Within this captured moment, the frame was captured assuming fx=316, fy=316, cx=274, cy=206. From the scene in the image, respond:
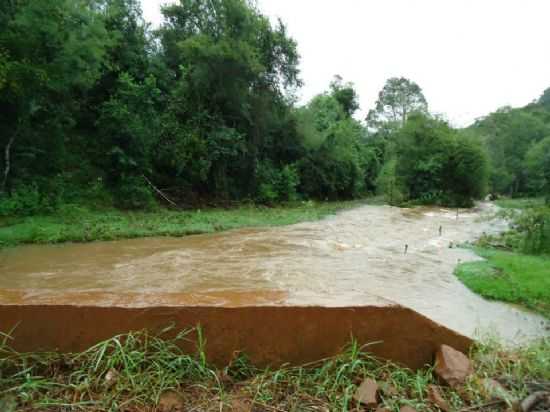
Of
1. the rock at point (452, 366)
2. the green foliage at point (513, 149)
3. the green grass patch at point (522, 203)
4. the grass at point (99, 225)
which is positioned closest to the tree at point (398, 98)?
the green foliage at point (513, 149)

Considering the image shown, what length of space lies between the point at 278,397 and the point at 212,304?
0.61 metres

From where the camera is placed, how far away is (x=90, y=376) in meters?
1.59

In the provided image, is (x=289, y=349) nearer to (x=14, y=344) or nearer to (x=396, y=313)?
(x=396, y=313)

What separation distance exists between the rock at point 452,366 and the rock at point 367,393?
1.54ft

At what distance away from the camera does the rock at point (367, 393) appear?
1512 mm

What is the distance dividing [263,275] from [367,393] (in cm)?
356

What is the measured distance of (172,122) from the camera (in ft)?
44.8

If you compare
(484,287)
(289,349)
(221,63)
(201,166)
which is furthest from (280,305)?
(221,63)

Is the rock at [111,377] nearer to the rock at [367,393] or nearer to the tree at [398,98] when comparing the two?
the rock at [367,393]

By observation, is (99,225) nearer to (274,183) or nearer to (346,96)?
(274,183)

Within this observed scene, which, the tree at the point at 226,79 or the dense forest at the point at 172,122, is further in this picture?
the tree at the point at 226,79

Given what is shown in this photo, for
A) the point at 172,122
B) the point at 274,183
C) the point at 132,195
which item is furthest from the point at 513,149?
the point at 132,195

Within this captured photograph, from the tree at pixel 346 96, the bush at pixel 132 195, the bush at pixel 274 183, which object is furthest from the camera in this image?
the tree at pixel 346 96

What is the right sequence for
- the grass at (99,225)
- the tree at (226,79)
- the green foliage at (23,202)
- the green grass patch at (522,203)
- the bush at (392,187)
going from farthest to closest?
the bush at (392,187)
the green grass patch at (522,203)
the tree at (226,79)
the green foliage at (23,202)
the grass at (99,225)
